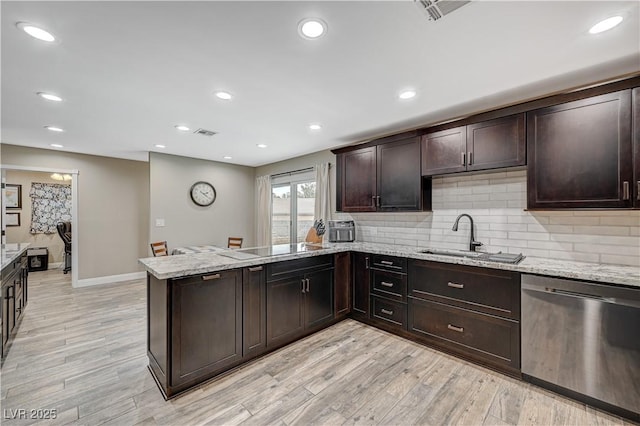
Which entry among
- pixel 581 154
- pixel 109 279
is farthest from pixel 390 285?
pixel 109 279

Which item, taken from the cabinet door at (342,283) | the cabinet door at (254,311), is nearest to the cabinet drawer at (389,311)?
the cabinet door at (342,283)

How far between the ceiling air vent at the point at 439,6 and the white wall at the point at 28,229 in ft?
29.0

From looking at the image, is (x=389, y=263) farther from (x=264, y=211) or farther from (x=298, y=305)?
(x=264, y=211)

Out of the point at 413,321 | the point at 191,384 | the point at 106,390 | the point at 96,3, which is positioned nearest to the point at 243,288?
the point at 191,384

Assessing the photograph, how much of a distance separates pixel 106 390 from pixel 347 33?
311cm

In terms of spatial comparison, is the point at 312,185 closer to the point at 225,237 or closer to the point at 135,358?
the point at 225,237

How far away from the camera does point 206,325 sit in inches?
86.0

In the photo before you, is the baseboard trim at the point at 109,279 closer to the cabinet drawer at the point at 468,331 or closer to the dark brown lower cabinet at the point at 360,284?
the dark brown lower cabinet at the point at 360,284

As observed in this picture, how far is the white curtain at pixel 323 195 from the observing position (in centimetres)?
466

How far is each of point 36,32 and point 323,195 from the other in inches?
143

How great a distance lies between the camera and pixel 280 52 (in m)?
1.87

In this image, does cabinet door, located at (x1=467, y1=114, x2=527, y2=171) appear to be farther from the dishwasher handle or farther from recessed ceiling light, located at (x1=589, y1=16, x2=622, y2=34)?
the dishwasher handle

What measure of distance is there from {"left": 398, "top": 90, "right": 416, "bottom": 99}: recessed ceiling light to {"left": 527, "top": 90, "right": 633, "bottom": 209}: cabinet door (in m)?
1.03

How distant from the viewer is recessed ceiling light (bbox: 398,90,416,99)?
2.50 m
